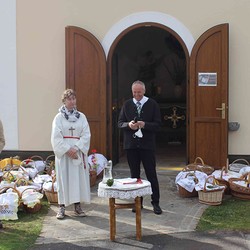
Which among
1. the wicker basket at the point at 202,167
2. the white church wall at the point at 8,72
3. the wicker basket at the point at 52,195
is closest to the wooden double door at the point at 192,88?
the wicker basket at the point at 202,167

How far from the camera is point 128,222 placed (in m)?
5.84

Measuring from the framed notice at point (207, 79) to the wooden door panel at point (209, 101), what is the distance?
0.04m

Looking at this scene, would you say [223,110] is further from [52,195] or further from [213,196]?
[52,195]

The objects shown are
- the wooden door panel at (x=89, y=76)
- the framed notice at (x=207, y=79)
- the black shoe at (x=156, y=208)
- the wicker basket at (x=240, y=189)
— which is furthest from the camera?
the wooden door panel at (x=89, y=76)

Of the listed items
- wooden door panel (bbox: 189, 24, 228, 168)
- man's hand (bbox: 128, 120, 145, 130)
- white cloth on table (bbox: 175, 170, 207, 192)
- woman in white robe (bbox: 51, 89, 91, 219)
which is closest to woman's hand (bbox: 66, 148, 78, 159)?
woman in white robe (bbox: 51, 89, 91, 219)

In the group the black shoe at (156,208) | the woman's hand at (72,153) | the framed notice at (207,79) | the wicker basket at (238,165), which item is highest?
the framed notice at (207,79)

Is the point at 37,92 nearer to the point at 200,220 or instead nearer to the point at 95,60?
the point at 95,60

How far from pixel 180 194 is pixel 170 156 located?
319 cm

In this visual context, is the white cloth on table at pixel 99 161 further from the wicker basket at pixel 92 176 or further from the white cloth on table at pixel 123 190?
the white cloth on table at pixel 123 190

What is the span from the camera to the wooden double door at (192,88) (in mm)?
8047

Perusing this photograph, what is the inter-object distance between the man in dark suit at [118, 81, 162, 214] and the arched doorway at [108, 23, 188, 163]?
235 inches

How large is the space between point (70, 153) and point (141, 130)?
93 centimetres

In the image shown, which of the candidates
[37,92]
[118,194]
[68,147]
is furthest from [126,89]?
[118,194]

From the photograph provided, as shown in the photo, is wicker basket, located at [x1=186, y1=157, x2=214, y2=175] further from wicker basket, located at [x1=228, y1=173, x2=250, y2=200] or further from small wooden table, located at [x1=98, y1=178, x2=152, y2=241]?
small wooden table, located at [x1=98, y1=178, x2=152, y2=241]
